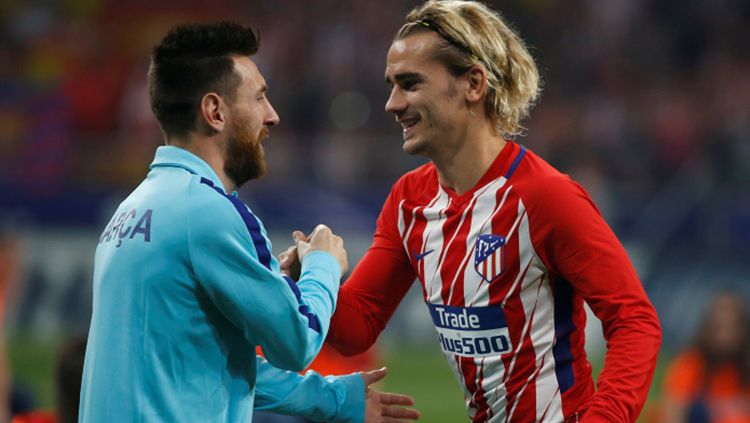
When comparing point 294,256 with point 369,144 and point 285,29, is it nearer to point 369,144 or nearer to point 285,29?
point 369,144

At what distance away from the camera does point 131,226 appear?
10.8 feet

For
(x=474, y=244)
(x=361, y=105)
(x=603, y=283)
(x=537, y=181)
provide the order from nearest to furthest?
(x=603, y=283), (x=537, y=181), (x=474, y=244), (x=361, y=105)

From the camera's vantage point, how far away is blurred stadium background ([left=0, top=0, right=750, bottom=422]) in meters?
12.0

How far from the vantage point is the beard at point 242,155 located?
11.4 ft

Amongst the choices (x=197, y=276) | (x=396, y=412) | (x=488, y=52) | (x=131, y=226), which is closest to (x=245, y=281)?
(x=197, y=276)

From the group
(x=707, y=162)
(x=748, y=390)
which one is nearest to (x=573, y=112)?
(x=707, y=162)

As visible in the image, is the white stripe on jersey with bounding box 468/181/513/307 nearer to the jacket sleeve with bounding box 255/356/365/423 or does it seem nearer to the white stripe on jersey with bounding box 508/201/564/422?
the white stripe on jersey with bounding box 508/201/564/422

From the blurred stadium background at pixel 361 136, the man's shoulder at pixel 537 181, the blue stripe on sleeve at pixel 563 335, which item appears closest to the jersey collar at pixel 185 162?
the man's shoulder at pixel 537 181

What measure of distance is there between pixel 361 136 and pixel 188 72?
10.0 m

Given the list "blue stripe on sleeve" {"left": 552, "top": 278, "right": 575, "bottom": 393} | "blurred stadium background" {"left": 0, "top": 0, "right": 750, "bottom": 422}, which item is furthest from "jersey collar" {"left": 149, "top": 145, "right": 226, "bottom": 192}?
"blurred stadium background" {"left": 0, "top": 0, "right": 750, "bottom": 422}

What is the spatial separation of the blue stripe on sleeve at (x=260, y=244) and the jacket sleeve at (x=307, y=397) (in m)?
0.53

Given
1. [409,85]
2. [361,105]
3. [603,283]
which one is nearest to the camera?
[603,283]

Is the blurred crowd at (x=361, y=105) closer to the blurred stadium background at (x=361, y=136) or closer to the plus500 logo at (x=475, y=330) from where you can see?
the blurred stadium background at (x=361, y=136)

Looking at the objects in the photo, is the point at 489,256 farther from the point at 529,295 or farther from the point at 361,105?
the point at 361,105
